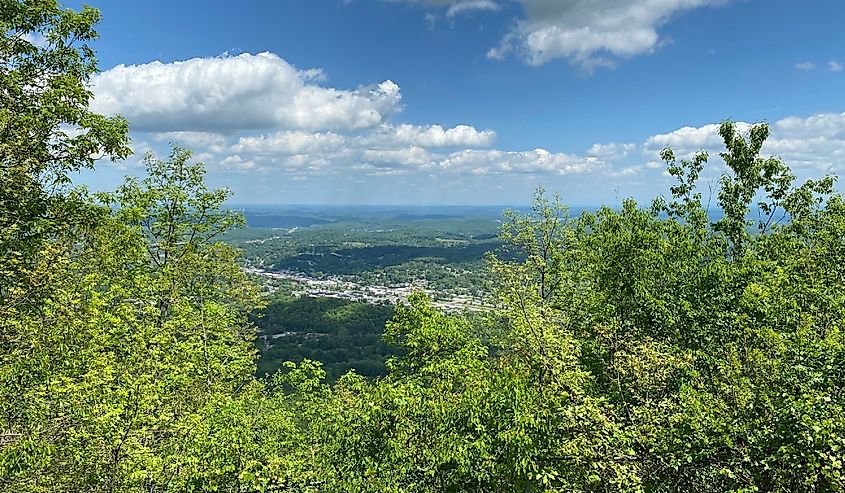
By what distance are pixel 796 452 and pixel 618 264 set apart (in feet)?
41.4

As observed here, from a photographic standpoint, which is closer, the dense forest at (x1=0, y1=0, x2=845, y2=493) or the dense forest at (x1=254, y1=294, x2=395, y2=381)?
the dense forest at (x1=0, y1=0, x2=845, y2=493)

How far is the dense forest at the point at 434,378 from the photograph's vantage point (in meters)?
11.2

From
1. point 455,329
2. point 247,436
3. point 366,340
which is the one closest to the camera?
point 247,436

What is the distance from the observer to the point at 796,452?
9.73 metres

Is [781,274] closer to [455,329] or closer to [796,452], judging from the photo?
[796,452]

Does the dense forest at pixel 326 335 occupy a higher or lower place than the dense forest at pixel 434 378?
lower

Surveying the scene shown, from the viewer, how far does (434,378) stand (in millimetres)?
15516

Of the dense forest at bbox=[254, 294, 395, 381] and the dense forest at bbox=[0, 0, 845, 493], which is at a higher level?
the dense forest at bbox=[0, 0, 845, 493]

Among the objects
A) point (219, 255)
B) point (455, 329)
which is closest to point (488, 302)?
point (455, 329)

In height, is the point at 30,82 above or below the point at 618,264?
above

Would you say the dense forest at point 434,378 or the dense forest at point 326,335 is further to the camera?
the dense forest at point 326,335

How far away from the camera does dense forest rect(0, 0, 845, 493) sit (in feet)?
36.7

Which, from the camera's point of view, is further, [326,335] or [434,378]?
[326,335]

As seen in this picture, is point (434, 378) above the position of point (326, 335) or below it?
above
